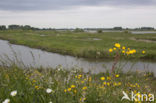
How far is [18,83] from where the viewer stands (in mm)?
2793

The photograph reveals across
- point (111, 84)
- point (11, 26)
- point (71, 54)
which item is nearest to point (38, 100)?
point (111, 84)

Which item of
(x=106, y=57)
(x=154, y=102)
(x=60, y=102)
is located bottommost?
(x=106, y=57)

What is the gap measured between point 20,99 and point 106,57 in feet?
59.4

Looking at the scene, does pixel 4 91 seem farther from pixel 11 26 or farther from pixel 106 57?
pixel 11 26

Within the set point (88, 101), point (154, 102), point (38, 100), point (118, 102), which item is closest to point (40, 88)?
point (38, 100)

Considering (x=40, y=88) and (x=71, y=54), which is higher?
(x=40, y=88)

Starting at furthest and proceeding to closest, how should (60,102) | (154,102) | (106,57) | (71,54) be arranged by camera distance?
(71,54) → (106,57) → (154,102) → (60,102)

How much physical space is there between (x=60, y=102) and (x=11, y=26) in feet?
515

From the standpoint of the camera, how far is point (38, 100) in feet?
8.40

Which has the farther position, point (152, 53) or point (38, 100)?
point (152, 53)

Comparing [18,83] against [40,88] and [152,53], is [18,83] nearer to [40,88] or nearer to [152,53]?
[40,88]

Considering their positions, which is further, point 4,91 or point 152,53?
point 152,53

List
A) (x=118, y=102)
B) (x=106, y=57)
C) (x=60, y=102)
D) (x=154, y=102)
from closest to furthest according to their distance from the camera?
1. (x=60, y=102)
2. (x=118, y=102)
3. (x=154, y=102)
4. (x=106, y=57)

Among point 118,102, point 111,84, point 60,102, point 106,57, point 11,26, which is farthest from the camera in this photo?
point 11,26
